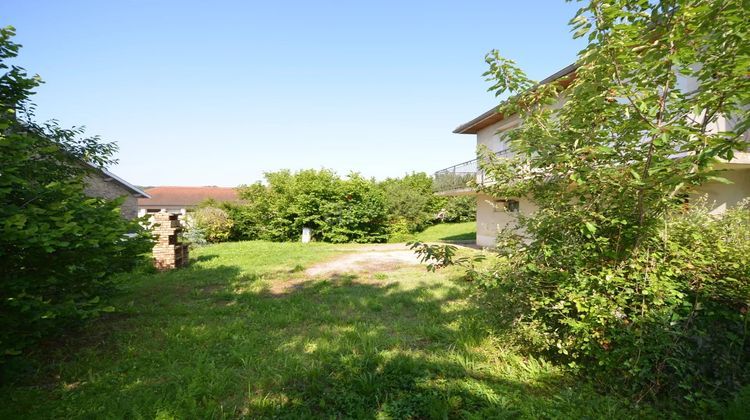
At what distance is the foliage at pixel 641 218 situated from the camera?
271 cm

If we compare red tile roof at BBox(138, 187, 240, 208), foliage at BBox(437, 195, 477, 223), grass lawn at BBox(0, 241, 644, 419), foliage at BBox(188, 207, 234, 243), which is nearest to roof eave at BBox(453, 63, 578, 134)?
grass lawn at BBox(0, 241, 644, 419)

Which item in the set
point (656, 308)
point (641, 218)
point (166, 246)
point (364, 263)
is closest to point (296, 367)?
point (656, 308)

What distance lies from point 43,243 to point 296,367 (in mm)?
2656

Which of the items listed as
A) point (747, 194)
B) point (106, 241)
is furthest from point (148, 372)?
point (747, 194)

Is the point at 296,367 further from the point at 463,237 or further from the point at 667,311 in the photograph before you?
the point at 463,237

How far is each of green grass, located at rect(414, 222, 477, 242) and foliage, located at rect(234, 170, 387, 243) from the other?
127 inches

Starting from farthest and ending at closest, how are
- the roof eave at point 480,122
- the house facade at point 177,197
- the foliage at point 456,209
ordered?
the house facade at point 177,197 → the foliage at point 456,209 → the roof eave at point 480,122

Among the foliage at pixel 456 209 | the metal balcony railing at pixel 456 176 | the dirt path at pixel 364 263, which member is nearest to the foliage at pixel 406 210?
the foliage at pixel 456 209

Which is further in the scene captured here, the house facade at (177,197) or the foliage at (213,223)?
the house facade at (177,197)

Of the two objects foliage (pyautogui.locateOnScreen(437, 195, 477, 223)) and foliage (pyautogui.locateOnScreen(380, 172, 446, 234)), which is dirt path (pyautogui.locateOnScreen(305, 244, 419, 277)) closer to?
foliage (pyautogui.locateOnScreen(380, 172, 446, 234))

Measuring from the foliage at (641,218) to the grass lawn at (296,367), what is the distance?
516mm

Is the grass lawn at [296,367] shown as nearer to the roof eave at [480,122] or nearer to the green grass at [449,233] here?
the roof eave at [480,122]

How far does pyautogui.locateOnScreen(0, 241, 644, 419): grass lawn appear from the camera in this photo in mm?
3123

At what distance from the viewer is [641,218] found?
10.9 feet
